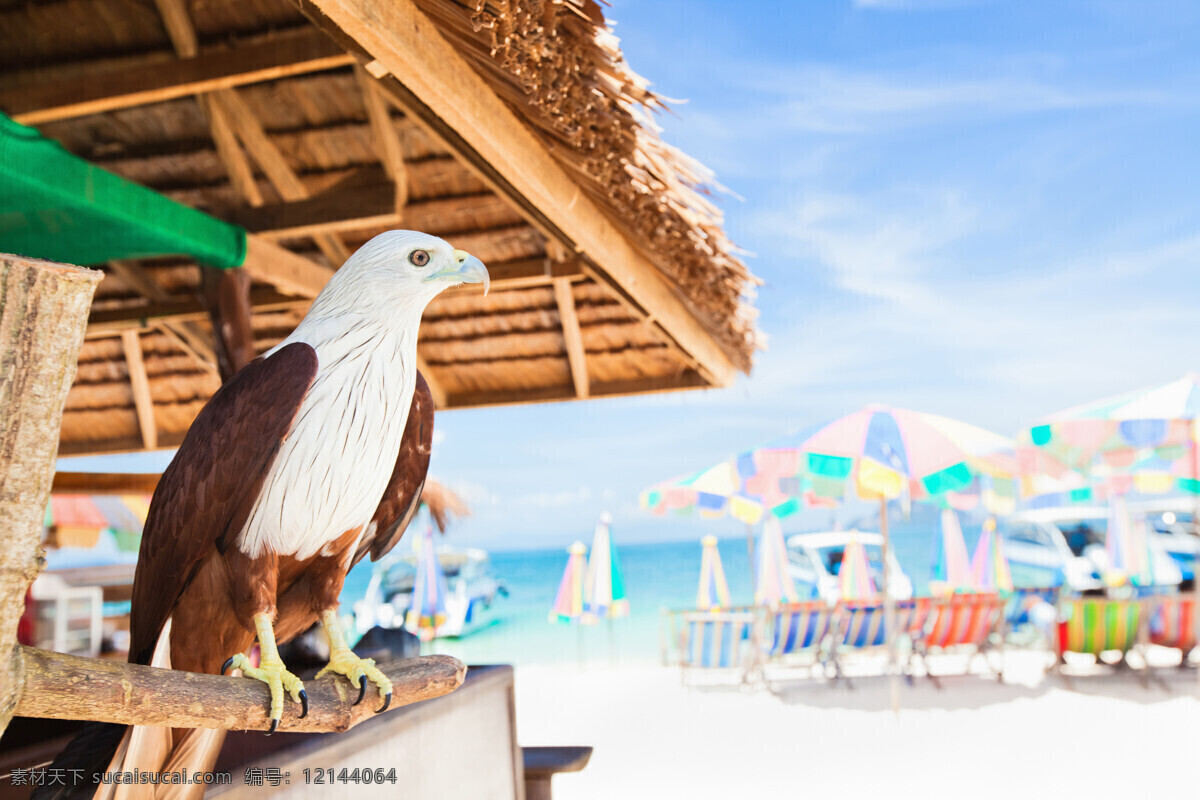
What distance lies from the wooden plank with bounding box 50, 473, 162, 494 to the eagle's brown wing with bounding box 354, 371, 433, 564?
2.10m

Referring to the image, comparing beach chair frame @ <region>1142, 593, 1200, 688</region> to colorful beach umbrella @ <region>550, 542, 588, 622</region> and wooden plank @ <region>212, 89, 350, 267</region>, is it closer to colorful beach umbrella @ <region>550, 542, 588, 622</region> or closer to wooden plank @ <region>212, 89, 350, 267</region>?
colorful beach umbrella @ <region>550, 542, 588, 622</region>

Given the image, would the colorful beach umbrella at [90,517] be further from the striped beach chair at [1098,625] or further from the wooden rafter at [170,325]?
the striped beach chair at [1098,625]

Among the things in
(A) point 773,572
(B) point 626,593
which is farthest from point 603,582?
(B) point 626,593

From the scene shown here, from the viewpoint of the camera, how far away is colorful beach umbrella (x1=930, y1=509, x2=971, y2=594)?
898 cm

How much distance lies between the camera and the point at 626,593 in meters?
25.5

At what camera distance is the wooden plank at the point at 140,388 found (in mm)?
4402

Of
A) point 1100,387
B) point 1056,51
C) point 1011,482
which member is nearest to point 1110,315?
point 1100,387

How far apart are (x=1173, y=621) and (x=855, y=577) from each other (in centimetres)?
297

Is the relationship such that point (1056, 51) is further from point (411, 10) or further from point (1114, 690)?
point (411, 10)

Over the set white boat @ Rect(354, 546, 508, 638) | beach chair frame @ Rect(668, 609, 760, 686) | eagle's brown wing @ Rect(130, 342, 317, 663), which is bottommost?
white boat @ Rect(354, 546, 508, 638)

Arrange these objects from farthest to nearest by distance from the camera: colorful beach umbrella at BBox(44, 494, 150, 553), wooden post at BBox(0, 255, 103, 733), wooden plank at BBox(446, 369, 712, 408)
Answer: wooden plank at BBox(446, 369, 712, 408)
colorful beach umbrella at BBox(44, 494, 150, 553)
wooden post at BBox(0, 255, 103, 733)

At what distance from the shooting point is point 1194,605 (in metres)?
7.04

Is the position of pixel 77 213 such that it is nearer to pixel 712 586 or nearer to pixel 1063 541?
pixel 712 586

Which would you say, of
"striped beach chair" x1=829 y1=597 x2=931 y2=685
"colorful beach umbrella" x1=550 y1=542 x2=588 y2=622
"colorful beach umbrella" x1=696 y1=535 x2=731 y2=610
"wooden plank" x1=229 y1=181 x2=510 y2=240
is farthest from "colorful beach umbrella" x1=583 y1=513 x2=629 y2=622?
"wooden plank" x1=229 y1=181 x2=510 y2=240
